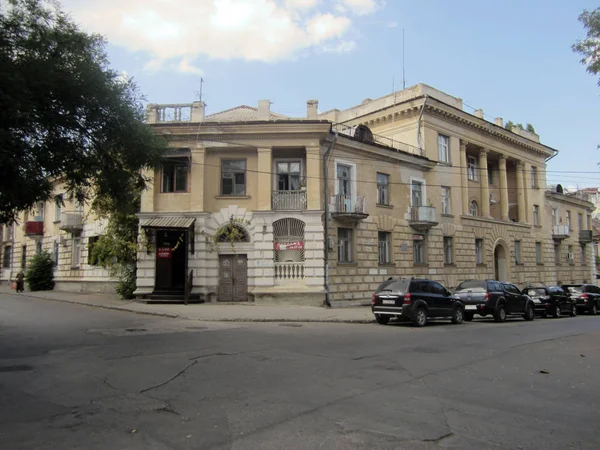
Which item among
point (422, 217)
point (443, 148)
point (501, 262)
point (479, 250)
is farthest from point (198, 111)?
point (501, 262)

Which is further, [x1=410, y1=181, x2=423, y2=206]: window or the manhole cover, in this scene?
[x1=410, y1=181, x2=423, y2=206]: window

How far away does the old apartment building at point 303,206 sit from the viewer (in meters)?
23.2

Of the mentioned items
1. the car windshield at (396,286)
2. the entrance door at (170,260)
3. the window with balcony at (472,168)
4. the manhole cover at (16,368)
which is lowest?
the manhole cover at (16,368)

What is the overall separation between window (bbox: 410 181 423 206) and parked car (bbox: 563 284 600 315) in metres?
9.52

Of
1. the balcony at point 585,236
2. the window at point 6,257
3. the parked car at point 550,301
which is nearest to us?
the parked car at point 550,301

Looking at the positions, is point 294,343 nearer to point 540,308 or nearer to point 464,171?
point 540,308

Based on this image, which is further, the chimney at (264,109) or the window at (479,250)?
the window at (479,250)

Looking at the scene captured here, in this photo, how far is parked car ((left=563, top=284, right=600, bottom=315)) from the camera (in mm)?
26703

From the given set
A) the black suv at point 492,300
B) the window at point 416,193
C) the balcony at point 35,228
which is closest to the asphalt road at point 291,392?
the black suv at point 492,300

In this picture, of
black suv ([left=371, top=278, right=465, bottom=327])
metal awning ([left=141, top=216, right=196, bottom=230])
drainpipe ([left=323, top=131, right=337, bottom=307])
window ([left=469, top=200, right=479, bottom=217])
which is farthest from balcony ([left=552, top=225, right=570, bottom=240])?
metal awning ([left=141, top=216, right=196, bottom=230])

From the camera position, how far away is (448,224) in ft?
105

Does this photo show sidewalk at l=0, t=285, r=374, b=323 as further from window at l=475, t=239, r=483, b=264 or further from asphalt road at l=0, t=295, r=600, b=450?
window at l=475, t=239, r=483, b=264

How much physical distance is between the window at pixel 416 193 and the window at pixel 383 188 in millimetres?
2359

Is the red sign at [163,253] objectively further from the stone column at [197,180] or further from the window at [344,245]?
the window at [344,245]
